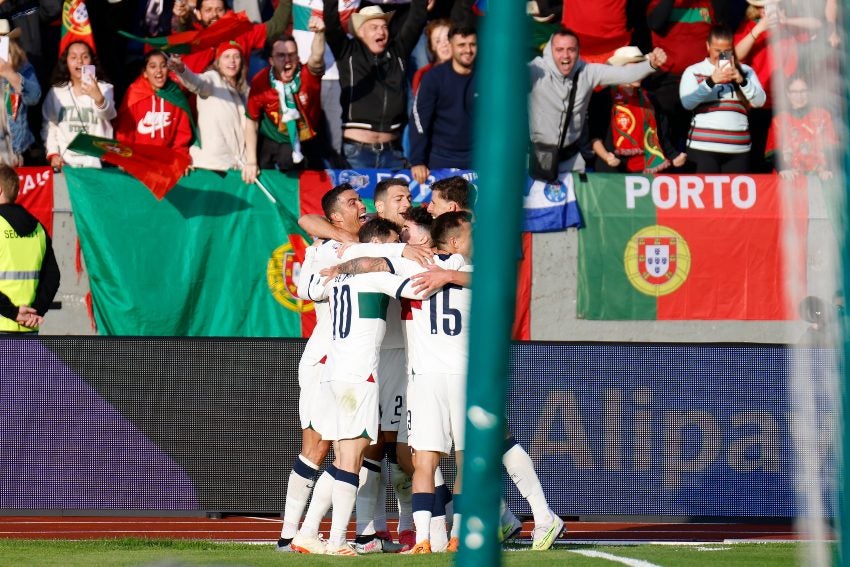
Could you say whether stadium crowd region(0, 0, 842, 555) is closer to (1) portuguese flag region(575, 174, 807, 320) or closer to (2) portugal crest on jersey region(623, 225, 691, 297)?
(1) portuguese flag region(575, 174, 807, 320)

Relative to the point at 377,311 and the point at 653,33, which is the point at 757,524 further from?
the point at 653,33

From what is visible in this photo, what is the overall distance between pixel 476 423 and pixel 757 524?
22.2 ft

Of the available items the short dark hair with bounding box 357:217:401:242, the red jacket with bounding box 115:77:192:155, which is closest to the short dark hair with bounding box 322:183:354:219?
the short dark hair with bounding box 357:217:401:242

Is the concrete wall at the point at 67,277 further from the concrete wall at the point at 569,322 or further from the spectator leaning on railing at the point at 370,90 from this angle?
the spectator leaning on railing at the point at 370,90

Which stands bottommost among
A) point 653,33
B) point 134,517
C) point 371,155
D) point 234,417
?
point 134,517

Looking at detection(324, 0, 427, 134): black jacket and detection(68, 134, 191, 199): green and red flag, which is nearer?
detection(68, 134, 191, 199): green and red flag

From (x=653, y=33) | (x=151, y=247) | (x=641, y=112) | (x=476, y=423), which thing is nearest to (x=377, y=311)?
(x=476, y=423)

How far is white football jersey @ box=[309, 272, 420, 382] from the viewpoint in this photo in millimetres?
8258

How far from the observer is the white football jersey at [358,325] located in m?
8.26

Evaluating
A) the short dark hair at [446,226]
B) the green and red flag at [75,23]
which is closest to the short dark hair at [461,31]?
the green and red flag at [75,23]

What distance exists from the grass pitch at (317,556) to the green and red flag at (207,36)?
20.2ft

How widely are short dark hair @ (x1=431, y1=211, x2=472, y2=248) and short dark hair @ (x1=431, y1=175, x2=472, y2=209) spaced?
1.07 feet

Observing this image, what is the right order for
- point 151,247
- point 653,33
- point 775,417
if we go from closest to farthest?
point 775,417 → point 151,247 → point 653,33

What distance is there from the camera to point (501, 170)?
3.99 m
